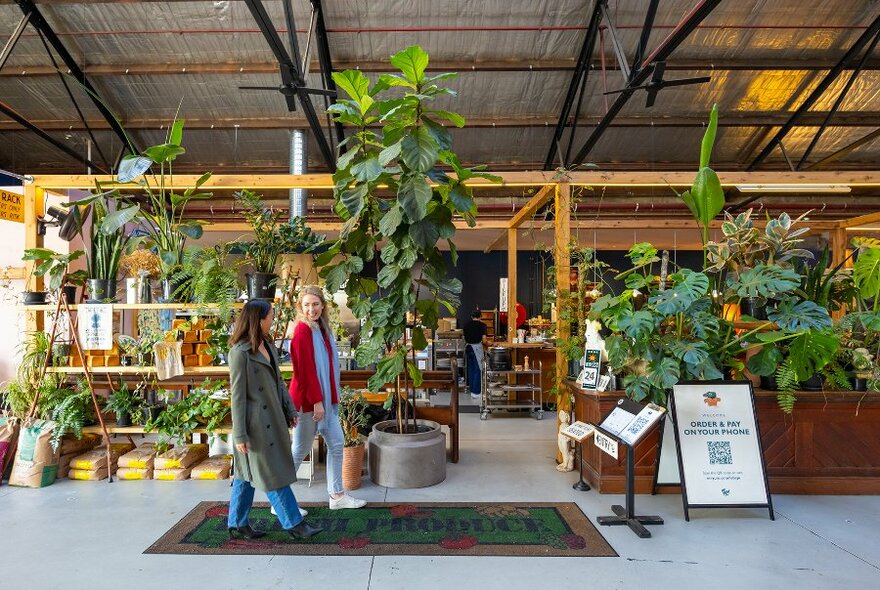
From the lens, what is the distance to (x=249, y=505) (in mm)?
3301

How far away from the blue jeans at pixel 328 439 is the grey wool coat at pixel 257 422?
54 centimetres

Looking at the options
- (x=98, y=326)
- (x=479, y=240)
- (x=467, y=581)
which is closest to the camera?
(x=467, y=581)

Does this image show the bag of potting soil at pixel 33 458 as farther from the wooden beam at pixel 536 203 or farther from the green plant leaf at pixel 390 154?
the wooden beam at pixel 536 203

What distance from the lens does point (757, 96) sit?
8742mm

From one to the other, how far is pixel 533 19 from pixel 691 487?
6528mm

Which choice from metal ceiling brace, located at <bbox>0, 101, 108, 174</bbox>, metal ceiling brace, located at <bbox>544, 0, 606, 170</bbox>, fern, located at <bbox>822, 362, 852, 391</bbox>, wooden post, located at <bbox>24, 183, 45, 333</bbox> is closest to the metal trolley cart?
fern, located at <bbox>822, 362, 852, 391</bbox>

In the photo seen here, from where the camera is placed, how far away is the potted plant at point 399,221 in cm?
373

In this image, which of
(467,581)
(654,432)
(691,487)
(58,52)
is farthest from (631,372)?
(58,52)

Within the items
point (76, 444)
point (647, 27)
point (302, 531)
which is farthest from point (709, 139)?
point (76, 444)

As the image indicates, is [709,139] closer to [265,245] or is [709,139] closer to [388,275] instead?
[388,275]

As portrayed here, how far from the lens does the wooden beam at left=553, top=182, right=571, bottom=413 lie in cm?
490

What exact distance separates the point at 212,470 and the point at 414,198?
291 centimetres

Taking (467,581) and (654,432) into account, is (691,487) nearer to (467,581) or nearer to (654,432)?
(654,432)

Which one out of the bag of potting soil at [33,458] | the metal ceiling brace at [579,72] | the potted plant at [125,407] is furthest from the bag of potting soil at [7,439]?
the metal ceiling brace at [579,72]
